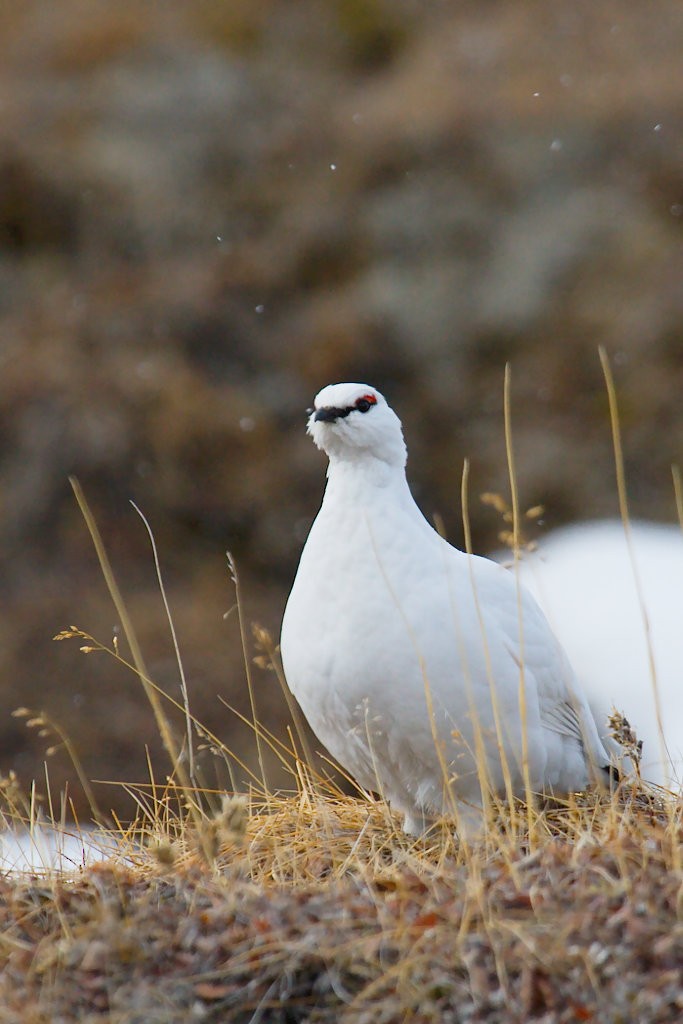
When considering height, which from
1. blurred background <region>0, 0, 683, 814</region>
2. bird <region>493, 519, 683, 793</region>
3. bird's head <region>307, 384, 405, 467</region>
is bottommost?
bird <region>493, 519, 683, 793</region>

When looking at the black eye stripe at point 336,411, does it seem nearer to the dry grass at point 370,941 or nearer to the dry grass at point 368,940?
the dry grass at point 368,940

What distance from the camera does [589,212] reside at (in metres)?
15.7

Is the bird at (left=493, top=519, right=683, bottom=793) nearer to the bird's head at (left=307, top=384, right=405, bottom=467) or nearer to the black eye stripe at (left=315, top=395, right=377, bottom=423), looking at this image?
the bird's head at (left=307, top=384, right=405, bottom=467)

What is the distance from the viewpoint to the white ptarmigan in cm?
345

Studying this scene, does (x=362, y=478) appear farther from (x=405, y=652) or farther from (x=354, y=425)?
(x=405, y=652)

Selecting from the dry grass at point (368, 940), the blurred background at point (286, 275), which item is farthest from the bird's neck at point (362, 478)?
the blurred background at point (286, 275)

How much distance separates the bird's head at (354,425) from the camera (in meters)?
3.66

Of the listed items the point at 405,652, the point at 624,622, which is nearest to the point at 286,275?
the point at 624,622

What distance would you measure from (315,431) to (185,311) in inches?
471

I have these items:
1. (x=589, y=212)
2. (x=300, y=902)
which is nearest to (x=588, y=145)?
(x=589, y=212)

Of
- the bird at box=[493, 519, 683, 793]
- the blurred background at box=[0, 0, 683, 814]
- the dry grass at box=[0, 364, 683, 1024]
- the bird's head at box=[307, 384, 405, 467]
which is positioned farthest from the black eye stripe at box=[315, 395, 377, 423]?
the blurred background at box=[0, 0, 683, 814]

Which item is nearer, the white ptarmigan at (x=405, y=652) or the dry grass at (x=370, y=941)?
the dry grass at (x=370, y=941)

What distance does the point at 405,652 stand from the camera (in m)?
3.43

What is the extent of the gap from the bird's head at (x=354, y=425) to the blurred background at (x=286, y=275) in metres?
9.03
